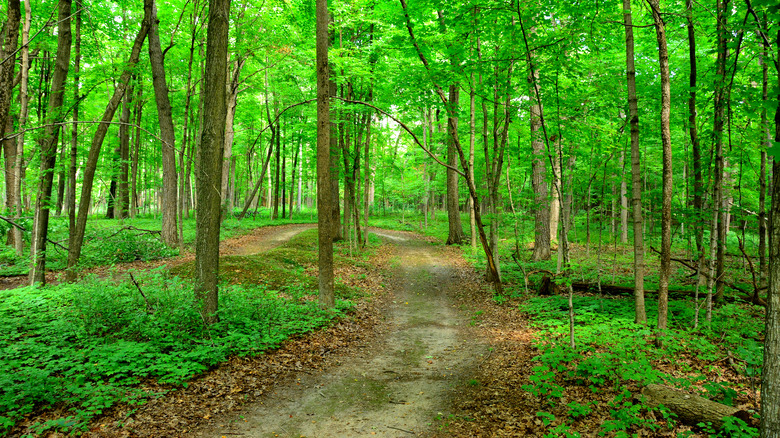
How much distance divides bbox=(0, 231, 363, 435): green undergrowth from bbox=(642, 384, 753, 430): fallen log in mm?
5310

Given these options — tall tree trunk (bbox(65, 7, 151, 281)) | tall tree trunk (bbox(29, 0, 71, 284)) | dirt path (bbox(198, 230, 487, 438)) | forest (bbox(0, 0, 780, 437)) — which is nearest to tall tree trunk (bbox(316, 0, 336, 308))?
forest (bbox(0, 0, 780, 437))

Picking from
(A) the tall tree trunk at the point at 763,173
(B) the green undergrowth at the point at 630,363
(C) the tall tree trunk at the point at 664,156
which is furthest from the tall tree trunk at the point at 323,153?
(A) the tall tree trunk at the point at 763,173

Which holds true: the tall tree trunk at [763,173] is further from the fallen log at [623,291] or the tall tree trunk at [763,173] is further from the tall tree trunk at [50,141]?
the tall tree trunk at [50,141]

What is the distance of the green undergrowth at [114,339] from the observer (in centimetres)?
414

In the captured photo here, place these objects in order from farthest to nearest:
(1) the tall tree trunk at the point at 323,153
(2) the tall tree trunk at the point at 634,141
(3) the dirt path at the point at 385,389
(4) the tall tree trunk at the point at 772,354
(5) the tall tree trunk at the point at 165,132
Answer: (5) the tall tree trunk at the point at 165,132 → (1) the tall tree trunk at the point at 323,153 → (2) the tall tree trunk at the point at 634,141 → (3) the dirt path at the point at 385,389 → (4) the tall tree trunk at the point at 772,354

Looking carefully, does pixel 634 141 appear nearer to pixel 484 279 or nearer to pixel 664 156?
pixel 664 156

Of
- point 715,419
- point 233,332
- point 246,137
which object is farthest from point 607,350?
point 246,137

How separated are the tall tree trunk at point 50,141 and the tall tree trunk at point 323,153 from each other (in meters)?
4.68

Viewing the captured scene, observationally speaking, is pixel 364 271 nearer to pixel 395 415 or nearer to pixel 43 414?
pixel 395 415

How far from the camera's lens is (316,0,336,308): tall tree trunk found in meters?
8.15

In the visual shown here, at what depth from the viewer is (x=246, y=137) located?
31.2 metres

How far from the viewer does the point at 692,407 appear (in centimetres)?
384

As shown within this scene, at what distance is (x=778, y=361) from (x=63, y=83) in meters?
11.1

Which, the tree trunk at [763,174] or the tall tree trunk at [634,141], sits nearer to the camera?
the tree trunk at [763,174]
